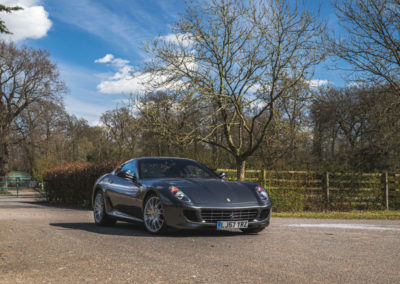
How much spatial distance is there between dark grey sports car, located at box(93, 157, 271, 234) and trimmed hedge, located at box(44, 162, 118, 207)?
27.6 ft

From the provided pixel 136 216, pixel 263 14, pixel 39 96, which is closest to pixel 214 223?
pixel 136 216

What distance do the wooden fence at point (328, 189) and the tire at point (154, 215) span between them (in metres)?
8.90

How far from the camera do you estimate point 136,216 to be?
29.5ft

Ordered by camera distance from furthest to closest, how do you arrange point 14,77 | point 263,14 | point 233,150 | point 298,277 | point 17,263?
point 14,77, point 233,150, point 263,14, point 17,263, point 298,277

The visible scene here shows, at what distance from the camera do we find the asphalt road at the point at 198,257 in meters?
4.90

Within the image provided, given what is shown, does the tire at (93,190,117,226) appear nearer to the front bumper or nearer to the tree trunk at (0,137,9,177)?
the front bumper

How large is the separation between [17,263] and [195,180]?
143 inches

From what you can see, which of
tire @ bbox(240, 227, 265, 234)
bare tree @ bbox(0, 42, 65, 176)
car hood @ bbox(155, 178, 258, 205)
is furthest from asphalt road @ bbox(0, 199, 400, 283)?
bare tree @ bbox(0, 42, 65, 176)

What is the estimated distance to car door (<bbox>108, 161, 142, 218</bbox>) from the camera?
9.02m

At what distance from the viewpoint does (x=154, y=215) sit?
842 cm

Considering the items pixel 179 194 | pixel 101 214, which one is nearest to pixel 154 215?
pixel 179 194

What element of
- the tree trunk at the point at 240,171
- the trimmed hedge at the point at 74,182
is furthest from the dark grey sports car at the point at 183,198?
the tree trunk at the point at 240,171

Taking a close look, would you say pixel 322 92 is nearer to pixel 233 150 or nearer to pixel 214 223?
pixel 233 150

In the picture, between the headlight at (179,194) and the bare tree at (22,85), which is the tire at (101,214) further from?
the bare tree at (22,85)
